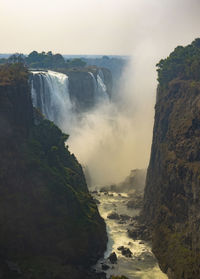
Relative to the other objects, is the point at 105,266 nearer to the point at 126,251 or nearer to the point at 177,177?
the point at 126,251

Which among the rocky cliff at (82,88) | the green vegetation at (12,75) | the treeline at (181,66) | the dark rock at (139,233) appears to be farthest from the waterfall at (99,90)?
the dark rock at (139,233)

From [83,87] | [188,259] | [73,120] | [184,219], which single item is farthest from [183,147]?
[83,87]

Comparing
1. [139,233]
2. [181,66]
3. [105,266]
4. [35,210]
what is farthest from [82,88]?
[105,266]

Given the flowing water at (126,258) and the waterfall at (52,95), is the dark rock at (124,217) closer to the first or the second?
the flowing water at (126,258)

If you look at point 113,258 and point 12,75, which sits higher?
point 12,75

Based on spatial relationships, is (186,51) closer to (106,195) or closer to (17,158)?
(106,195)
